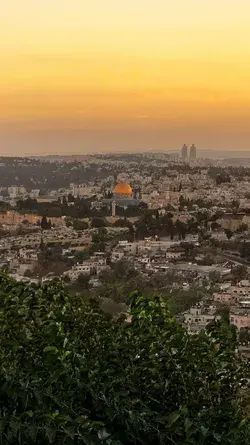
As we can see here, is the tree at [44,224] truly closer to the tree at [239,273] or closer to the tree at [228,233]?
the tree at [228,233]

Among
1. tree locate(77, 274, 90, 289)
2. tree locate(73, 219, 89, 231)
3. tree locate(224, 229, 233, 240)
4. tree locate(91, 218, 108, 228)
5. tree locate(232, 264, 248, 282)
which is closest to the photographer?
tree locate(77, 274, 90, 289)

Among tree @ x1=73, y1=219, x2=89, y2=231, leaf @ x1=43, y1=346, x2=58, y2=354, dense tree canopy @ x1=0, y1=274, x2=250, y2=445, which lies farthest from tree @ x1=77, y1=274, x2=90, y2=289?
tree @ x1=73, y1=219, x2=89, y2=231

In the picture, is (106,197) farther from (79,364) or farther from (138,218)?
(79,364)

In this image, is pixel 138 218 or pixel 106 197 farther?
pixel 106 197

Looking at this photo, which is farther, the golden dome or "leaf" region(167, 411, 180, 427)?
the golden dome

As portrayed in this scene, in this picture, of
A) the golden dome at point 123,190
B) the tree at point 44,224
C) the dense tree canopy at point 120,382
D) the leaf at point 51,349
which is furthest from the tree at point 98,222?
the leaf at point 51,349

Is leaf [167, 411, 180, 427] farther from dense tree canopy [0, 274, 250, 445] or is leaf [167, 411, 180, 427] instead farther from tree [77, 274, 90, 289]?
tree [77, 274, 90, 289]

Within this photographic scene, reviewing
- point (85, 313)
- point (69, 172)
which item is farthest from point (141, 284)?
point (69, 172)

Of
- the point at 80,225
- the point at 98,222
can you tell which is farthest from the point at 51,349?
the point at 98,222

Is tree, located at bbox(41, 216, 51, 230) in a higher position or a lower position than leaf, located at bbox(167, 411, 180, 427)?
lower
